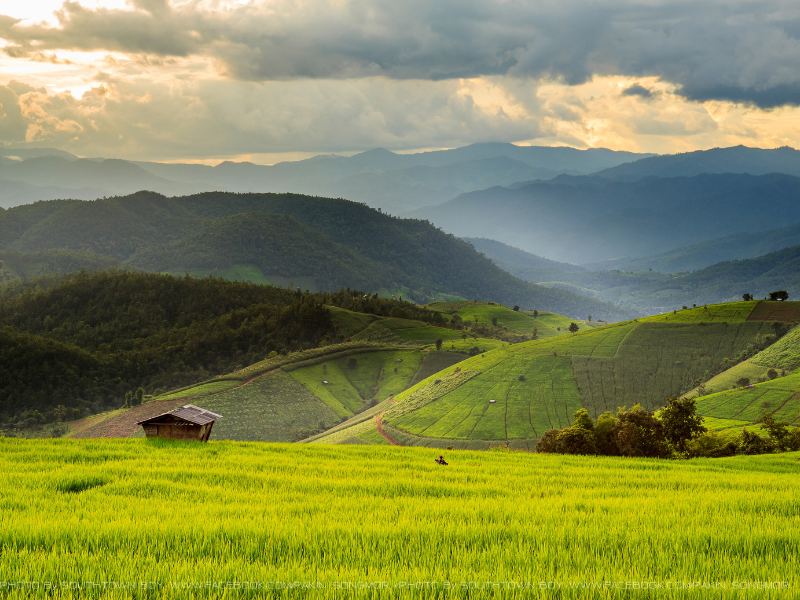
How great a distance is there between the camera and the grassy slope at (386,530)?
12.6 metres

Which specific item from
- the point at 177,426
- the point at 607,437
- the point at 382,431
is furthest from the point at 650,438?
the point at 382,431

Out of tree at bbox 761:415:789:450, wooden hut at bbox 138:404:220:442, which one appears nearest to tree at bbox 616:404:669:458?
tree at bbox 761:415:789:450

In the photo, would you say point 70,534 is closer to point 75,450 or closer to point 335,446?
point 75,450

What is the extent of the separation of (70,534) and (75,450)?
18.9 m

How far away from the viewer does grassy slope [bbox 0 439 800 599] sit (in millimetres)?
12594

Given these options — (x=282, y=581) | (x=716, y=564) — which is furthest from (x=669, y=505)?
(x=282, y=581)

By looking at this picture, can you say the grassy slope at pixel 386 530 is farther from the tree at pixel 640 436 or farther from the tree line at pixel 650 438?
the tree line at pixel 650 438

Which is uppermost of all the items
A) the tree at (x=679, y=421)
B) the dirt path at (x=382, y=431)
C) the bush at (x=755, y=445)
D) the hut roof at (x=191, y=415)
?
the hut roof at (x=191, y=415)

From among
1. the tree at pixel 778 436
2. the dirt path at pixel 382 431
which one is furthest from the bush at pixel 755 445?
the dirt path at pixel 382 431

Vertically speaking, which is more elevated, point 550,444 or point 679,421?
point 679,421

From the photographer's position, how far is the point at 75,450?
108 feet

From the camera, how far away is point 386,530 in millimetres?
16641

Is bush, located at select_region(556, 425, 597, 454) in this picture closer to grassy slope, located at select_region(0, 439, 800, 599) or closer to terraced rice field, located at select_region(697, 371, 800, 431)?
grassy slope, located at select_region(0, 439, 800, 599)

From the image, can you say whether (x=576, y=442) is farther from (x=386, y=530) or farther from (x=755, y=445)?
(x=386, y=530)
